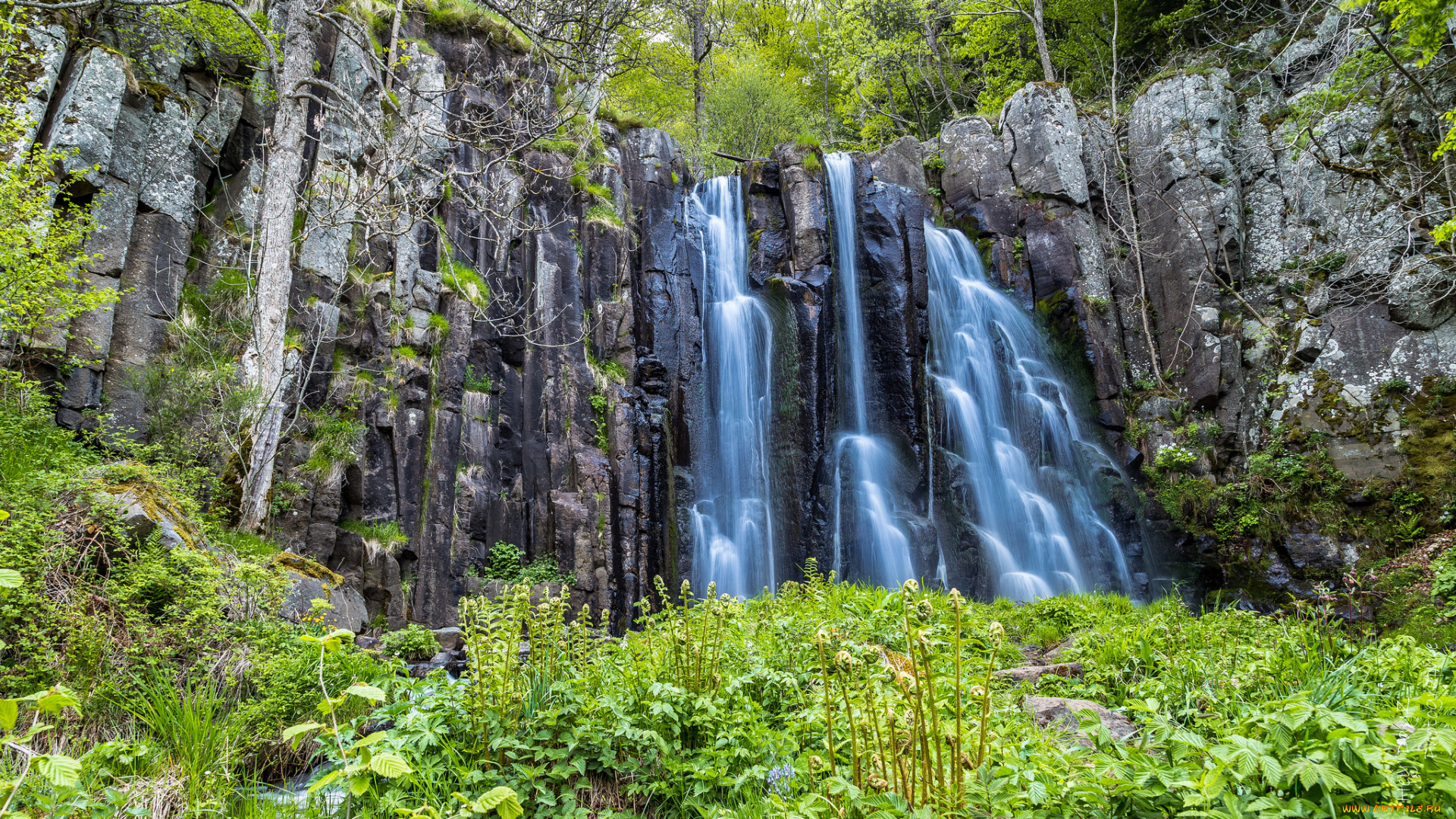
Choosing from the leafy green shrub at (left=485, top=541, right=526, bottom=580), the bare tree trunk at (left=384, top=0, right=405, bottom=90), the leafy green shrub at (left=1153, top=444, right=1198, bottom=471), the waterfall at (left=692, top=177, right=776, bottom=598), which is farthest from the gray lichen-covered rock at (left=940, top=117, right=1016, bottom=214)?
the leafy green shrub at (left=485, top=541, right=526, bottom=580)

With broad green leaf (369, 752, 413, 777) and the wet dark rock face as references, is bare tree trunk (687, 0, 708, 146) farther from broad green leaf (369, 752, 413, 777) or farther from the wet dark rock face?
broad green leaf (369, 752, 413, 777)

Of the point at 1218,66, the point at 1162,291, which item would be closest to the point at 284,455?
the point at 1162,291

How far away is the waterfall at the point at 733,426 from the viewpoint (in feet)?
41.4

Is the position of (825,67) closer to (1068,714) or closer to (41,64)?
(41,64)

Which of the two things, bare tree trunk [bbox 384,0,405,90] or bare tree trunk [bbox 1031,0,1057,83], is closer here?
bare tree trunk [bbox 384,0,405,90]

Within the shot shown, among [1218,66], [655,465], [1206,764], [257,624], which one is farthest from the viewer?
[1218,66]

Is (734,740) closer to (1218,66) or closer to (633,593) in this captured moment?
(633,593)

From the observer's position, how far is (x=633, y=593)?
1212 cm

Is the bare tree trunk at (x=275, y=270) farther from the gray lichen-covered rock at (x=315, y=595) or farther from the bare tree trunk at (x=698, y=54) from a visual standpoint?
the bare tree trunk at (x=698, y=54)

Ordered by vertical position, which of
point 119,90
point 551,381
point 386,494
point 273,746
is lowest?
point 273,746

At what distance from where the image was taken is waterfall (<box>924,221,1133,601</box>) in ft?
41.8

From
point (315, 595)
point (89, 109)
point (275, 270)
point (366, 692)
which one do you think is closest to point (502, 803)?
point (366, 692)

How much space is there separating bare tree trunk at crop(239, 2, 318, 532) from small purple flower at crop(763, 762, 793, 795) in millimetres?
6645

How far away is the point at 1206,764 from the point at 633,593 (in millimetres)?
11154
